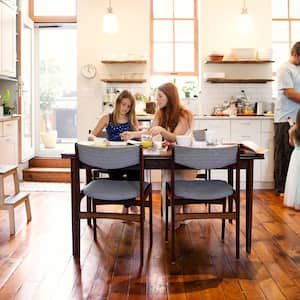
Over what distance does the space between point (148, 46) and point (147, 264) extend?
158 inches

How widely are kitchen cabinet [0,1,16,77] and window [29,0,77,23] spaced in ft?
3.11

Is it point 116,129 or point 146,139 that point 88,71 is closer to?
point 116,129

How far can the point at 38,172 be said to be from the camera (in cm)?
699

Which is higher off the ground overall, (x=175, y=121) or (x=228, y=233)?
(x=175, y=121)

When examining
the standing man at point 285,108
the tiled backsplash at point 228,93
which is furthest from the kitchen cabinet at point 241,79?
the standing man at point 285,108

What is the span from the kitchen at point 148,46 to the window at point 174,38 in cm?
29

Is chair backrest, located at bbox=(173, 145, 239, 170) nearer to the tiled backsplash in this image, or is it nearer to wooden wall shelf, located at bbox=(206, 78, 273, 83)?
wooden wall shelf, located at bbox=(206, 78, 273, 83)

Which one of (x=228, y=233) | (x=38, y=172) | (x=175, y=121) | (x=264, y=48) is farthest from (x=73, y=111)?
(x=228, y=233)

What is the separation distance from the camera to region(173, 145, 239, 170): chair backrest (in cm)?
334

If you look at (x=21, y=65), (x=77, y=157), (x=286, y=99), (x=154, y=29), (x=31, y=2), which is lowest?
(x=77, y=157)

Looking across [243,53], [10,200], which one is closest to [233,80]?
[243,53]

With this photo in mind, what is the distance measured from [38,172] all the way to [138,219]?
385 centimetres

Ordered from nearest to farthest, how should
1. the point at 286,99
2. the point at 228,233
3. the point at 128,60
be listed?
the point at 228,233 → the point at 286,99 → the point at 128,60

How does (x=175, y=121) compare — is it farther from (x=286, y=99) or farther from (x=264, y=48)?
(x=264, y=48)
